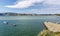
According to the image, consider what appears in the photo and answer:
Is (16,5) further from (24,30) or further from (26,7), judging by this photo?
(24,30)

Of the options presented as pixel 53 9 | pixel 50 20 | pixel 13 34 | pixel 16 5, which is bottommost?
pixel 13 34

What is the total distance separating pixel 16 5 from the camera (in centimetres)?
192

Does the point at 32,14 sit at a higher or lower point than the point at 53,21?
higher

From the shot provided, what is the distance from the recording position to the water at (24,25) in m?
1.87

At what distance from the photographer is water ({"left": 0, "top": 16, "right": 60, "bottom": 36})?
187 cm

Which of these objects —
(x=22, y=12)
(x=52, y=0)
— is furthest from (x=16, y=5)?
(x=52, y=0)

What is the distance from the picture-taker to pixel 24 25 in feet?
6.23

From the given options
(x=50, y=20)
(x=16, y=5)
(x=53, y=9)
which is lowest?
(x=50, y=20)

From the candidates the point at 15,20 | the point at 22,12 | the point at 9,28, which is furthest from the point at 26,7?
the point at 9,28

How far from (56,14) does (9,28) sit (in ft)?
2.46

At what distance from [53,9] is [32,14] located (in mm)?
335

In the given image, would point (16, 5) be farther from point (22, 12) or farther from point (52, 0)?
point (52, 0)

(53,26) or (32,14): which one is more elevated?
(32,14)

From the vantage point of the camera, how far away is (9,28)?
1.88 m
